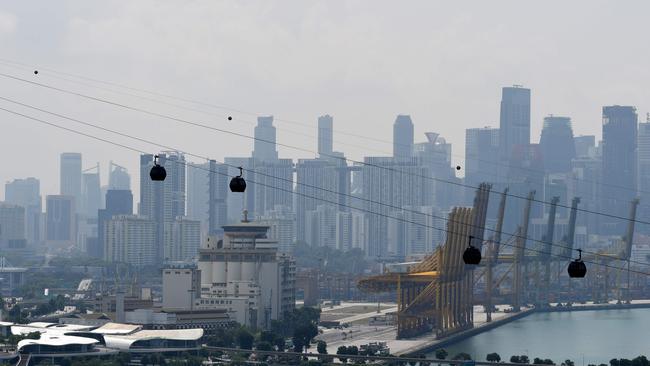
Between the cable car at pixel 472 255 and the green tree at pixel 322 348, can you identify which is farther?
the green tree at pixel 322 348

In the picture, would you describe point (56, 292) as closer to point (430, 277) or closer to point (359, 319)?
point (359, 319)

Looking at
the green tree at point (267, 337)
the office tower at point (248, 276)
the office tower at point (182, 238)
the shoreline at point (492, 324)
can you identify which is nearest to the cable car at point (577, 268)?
the shoreline at point (492, 324)

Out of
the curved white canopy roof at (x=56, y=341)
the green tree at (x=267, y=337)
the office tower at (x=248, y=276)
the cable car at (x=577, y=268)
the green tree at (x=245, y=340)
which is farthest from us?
the office tower at (x=248, y=276)

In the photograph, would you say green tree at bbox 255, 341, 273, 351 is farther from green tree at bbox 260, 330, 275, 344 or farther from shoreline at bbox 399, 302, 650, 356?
shoreline at bbox 399, 302, 650, 356

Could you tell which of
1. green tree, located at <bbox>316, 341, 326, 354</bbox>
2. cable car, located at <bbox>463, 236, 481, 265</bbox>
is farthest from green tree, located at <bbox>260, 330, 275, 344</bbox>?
cable car, located at <bbox>463, 236, 481, 265</bbox>

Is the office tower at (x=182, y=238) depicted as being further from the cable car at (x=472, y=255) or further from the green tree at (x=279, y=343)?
the cable car at (x=472, y=255)

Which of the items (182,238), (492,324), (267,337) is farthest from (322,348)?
(182,238)

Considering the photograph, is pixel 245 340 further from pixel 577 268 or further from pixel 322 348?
pixel 577 268
